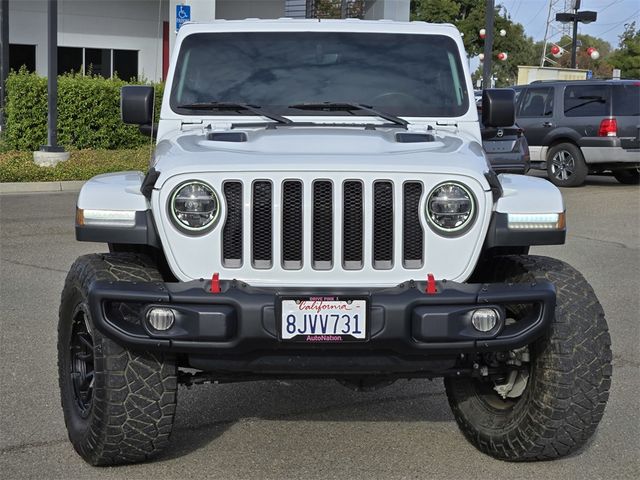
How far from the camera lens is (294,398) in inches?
217

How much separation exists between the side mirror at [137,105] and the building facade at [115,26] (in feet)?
68.8

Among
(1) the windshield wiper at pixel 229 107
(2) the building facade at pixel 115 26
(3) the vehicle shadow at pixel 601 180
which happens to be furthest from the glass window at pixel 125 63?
(1) the windshield wiper at pixel 229 107

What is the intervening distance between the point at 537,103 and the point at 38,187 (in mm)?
9312

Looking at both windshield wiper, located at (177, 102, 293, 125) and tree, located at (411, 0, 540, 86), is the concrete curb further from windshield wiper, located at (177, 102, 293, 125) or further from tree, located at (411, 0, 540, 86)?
tree, located at (411, 0, 540, 86)

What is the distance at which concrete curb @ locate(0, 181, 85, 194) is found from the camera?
15539 millimetres

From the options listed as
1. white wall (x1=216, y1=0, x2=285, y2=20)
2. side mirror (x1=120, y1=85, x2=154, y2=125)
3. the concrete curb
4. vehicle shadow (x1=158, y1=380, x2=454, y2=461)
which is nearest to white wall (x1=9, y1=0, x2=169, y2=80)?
white wall (x1=216, y1=0, x2=285, y2=20)

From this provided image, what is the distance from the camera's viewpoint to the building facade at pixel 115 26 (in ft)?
89.5

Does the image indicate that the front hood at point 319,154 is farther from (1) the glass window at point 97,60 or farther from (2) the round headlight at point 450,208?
(1) the glass window at point 97,60

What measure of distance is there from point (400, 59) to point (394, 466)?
7.66 feet

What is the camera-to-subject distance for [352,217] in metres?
4.14

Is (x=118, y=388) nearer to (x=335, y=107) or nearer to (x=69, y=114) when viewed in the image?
(x=335, y=107)

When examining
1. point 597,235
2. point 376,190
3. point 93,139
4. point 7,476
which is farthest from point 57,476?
point 93,139

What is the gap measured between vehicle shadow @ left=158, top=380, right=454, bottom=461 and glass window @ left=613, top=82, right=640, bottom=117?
13215mm

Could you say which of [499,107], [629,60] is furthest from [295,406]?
[629,60]
